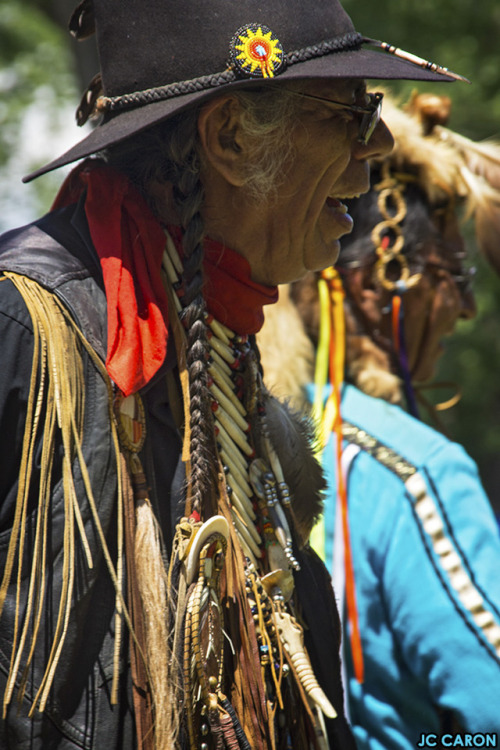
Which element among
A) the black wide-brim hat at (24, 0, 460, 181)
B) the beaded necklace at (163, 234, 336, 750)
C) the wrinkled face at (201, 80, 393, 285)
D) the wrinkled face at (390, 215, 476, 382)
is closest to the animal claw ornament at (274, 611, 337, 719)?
the beaded necklace at (163, 234, 336, 750)

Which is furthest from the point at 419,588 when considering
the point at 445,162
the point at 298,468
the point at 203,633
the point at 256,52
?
the point at 445,162

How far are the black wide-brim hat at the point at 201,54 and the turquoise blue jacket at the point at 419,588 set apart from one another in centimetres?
120

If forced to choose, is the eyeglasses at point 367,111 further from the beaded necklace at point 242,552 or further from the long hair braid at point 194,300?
the beaded necklace at point 242,552

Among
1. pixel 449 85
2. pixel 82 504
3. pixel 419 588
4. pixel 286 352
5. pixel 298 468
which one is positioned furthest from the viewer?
pixel 449 85

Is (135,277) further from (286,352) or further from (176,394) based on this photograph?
(286,352)

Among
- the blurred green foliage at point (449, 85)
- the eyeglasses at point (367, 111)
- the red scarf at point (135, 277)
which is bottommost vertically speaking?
the red scarf at point (135, 277)

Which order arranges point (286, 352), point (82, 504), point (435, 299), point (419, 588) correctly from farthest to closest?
point (435, 299)
point (286, 352)
point (419, 588)
point (82, 504)

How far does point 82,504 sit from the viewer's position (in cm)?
143

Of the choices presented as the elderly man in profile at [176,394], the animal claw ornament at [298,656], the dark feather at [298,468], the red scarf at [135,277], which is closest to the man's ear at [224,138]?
the elderly man in profile at [176,394]

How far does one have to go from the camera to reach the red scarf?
1.50m

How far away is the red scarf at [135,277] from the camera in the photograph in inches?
58.9

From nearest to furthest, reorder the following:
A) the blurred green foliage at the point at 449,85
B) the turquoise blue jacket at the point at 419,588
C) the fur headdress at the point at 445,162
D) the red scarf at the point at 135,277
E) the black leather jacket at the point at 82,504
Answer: the black leather jacket at the point at 82,504 → the red scarf at the point at 135,277 → the turquoise blue jacket at the point at 419,588 → the fur headdress at the point at 445,162 → the blurred green foliage at the point at 449,85

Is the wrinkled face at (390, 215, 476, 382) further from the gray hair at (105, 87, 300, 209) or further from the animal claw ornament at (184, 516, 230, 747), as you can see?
the animal claw ornament at (184, 516, 230, 747)

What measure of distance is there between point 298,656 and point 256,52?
3.92 feet
